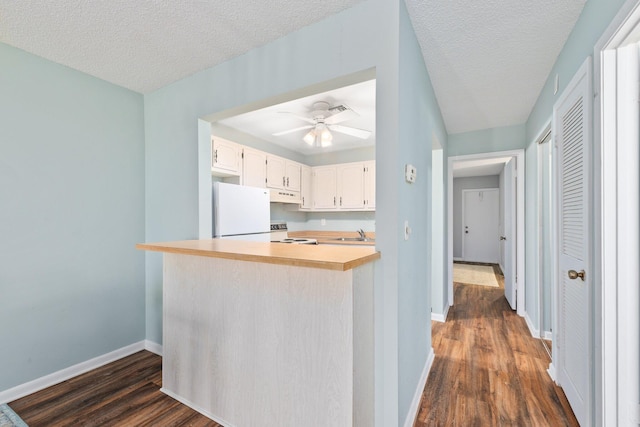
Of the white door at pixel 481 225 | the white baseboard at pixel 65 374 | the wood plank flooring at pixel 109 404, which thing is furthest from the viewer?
the white door at pixel 481 225

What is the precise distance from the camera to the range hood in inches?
163

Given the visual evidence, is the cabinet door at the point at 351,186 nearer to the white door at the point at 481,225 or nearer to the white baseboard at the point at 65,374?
the white baseboard at the point at 65,374

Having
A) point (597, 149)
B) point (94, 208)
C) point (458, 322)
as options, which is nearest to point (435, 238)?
point (458, 322)

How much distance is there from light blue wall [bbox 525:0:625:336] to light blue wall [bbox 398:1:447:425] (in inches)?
34.6

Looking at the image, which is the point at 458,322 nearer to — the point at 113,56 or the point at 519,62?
the point at 519,62

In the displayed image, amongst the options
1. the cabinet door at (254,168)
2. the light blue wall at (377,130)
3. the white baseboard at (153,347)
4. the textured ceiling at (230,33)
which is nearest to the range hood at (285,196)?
the cabinet door at (254,168)

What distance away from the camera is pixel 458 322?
337 centimetres

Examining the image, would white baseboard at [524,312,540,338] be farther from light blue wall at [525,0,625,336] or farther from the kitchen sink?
the kitchen sink

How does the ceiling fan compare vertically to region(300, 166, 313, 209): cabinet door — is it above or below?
above

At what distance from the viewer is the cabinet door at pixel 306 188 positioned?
15.6 feet

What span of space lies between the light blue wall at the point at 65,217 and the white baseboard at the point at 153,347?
0.11 m

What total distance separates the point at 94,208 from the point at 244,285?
1.73 meters

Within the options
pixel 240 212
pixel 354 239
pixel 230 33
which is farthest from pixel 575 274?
pixel 354 239

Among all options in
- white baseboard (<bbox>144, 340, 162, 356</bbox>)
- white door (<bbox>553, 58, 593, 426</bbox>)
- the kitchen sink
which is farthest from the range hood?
white door (<bbox>553, 58, 593, 426</bbox>)
